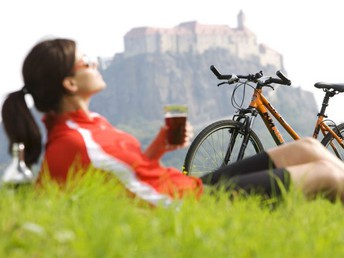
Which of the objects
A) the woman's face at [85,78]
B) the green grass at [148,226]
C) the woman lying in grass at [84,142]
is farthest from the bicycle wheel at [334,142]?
the woman's face at [85,78]

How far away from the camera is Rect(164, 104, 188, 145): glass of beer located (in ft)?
11.6

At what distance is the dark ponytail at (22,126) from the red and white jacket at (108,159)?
0.32ft

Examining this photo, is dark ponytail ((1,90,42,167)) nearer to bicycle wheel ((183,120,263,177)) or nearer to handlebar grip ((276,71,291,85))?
bicycle wheel ((183,120,263,177))

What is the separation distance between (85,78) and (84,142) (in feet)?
1.30

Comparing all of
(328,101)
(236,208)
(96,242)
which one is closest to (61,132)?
(236,208)

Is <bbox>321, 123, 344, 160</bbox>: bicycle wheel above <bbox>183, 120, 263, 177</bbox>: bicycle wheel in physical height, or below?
below

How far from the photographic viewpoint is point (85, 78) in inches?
151

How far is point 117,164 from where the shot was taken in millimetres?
3629

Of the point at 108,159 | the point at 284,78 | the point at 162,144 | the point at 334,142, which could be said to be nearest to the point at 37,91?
the point at 108,159

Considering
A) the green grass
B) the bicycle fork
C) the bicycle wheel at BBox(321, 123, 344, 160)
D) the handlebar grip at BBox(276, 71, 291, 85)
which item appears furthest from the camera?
the bicycle wheel at BBox(321, 123, 344, 160)

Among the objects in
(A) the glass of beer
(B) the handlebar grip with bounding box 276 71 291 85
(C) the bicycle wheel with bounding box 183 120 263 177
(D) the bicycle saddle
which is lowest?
(C) the bicycle wheel with bounding box 183 120 263 177

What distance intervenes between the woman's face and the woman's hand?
0.43m

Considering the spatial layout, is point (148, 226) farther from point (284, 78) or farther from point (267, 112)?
point (284, 78)

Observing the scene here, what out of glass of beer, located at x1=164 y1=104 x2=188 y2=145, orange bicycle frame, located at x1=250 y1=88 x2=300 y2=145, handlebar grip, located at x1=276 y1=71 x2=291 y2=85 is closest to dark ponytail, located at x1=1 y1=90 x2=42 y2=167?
glass of beer, located at x1=164 y1=104 x2=188 y2=145
